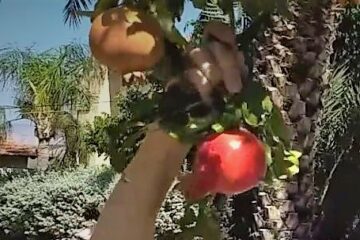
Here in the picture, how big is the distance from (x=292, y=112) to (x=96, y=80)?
635 centimetres

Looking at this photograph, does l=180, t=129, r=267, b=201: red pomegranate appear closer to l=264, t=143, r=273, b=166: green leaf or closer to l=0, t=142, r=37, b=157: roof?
l=264, t=143, r=273, b=166: green leaf

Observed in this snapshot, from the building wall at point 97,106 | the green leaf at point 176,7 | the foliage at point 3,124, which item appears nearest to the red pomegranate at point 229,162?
the green leaf at point 176,7

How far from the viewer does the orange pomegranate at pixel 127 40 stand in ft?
2.23

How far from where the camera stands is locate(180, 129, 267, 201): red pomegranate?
65 cm

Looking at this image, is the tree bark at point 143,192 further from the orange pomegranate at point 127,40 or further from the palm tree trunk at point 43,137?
the palm tree trunk at point 43,137

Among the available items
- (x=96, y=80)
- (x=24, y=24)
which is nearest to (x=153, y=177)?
(x=96, y=80)

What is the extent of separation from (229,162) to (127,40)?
0.46 ft

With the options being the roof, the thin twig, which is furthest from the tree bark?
the roof

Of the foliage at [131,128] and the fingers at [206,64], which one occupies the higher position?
the fingers at [206,64]

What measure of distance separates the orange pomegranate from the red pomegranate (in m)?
0.09

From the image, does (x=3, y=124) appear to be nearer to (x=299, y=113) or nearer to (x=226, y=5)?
(x=299, y=113)

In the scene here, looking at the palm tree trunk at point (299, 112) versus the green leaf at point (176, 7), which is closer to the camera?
the green leaf at point (176, 7)

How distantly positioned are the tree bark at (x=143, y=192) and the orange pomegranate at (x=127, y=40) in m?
0.11

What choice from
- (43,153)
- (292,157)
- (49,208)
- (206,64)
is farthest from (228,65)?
(43,153)
